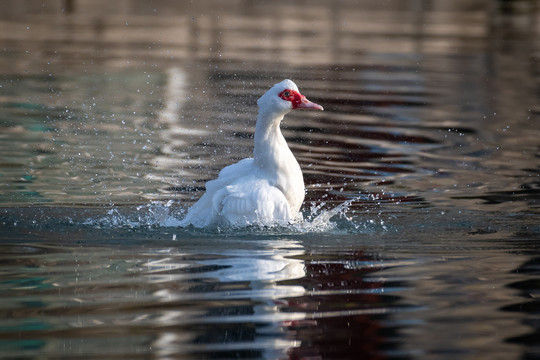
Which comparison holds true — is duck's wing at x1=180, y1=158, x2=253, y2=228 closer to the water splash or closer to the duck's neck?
the water splash

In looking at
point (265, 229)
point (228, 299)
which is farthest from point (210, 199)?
point (228, 299)

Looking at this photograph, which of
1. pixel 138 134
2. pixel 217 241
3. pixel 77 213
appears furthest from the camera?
pixel 138 134

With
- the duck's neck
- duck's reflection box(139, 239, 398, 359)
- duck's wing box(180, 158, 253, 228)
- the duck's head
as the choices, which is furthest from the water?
the duck's head

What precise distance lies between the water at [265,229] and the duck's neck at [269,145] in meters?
0.58

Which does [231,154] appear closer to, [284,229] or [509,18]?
[284,229]

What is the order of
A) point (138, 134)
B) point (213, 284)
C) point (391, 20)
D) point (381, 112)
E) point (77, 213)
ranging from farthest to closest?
1. point (391, 20)
2. point (381, 112)
3. point (138, 134)
4. point (77, 213)
5. point (213, 284)

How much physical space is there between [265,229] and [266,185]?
0.37 meters

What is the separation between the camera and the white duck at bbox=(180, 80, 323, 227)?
8328mm

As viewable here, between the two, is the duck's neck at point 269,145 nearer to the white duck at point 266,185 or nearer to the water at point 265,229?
the white duck at point 266,185

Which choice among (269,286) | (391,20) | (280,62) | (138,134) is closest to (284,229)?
(269,286)

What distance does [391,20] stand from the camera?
3131 centimetres

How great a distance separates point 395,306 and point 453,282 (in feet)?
2.42

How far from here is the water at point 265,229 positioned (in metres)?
5.96

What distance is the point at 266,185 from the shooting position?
8.45 metres
